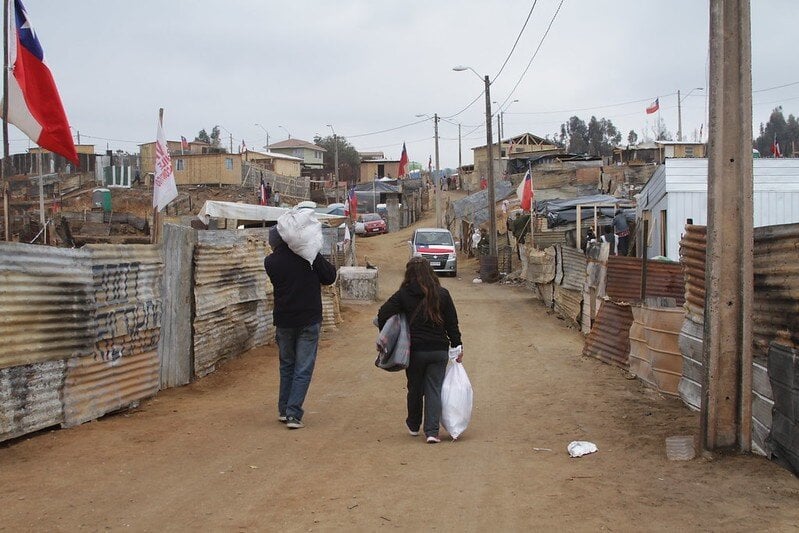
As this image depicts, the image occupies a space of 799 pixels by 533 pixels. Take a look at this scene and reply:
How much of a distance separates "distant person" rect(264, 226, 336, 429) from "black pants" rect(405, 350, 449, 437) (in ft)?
3.21


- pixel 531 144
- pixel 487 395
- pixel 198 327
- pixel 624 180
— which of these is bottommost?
pixel 487 395

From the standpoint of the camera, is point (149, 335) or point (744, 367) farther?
point (149, 335)

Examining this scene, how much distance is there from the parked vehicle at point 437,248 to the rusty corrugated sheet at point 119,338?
2372 centimetres

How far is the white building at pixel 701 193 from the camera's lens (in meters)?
18.4

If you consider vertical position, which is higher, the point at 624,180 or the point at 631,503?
the point at 624,180

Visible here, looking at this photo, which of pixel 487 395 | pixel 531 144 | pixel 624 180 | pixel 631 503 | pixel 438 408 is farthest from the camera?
pixel 531 144

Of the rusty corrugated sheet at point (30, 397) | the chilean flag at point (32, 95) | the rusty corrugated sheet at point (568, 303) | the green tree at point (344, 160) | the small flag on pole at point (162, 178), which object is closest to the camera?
the rusty corrugated sheet at point (30, 397)

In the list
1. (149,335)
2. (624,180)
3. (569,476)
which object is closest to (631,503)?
(569,476)

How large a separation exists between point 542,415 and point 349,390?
8.49 ft

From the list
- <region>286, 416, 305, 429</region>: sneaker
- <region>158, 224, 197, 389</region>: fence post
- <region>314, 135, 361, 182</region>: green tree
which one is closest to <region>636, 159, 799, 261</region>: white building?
<region>158, 224, 197, 389</region>: fence post

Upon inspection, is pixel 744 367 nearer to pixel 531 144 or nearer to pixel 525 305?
pixel 525 305

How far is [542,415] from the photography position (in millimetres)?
8016

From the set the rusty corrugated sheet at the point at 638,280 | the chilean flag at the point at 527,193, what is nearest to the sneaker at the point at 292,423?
the rusty corrugated sheet at the point at 638,280

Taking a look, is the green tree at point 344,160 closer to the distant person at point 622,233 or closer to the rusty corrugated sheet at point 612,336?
the distant person at point 622,233
